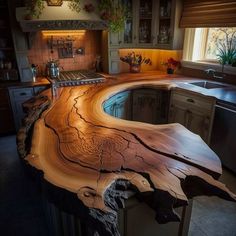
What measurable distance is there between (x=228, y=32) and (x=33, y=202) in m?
3.28

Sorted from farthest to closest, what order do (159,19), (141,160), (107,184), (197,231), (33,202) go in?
(159,19)
(33,202)
(197,231)
(141,160)
(107,184)

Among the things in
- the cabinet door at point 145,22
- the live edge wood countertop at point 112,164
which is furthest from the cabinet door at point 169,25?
the live edge wood countertop at point 112,164

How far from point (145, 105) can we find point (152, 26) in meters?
1.34

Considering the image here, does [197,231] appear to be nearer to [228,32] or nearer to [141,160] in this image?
[141,160]

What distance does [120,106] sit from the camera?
298 centimetres

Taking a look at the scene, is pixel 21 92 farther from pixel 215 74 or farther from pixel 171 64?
pixel 215 74

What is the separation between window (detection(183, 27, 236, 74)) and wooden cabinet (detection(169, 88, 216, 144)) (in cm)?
73

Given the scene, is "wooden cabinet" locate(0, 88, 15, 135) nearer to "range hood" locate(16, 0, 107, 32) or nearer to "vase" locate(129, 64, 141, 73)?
"range hood" locate(16, 0, 107, 32)

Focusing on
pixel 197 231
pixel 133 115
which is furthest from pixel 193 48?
pixel 197 231

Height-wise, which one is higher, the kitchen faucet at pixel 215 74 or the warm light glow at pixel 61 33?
the warm light glow at pixel 61 33

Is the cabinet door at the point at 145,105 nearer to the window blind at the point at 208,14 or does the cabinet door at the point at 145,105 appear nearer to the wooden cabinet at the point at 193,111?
the wooden cabinet at the point at 193,111

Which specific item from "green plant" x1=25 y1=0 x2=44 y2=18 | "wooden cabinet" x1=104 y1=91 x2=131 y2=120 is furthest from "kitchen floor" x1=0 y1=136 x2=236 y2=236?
"green plant" x1=25 y1=0 x2=44 y2=18

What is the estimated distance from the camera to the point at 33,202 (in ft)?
7.32

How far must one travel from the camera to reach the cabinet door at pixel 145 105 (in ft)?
Result: 10.3
